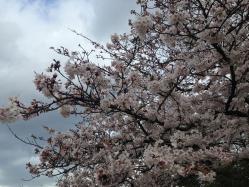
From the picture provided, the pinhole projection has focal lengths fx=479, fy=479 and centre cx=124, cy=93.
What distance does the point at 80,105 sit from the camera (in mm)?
7227

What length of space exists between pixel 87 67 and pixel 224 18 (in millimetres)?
2134

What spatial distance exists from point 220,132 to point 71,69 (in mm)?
2566

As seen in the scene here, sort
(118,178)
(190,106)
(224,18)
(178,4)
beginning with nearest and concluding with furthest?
(118,178) → (224,18) → (178,4) → (190,106)

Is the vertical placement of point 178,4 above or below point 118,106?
above

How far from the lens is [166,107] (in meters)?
8.29

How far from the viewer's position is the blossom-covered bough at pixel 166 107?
636 cm

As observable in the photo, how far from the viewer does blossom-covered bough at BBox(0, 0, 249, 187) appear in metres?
6.36

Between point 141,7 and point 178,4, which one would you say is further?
point 141,7

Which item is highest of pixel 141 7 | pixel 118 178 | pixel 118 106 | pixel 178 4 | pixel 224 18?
pixel 141 7

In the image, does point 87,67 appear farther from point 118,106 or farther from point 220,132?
point 220,132

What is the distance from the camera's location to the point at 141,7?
8859 mm

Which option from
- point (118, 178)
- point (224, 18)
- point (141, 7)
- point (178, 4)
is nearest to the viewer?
point (118, 178)

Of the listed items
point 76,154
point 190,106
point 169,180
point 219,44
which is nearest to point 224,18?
point 219,44

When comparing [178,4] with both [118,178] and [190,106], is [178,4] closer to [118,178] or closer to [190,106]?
[190,106]
